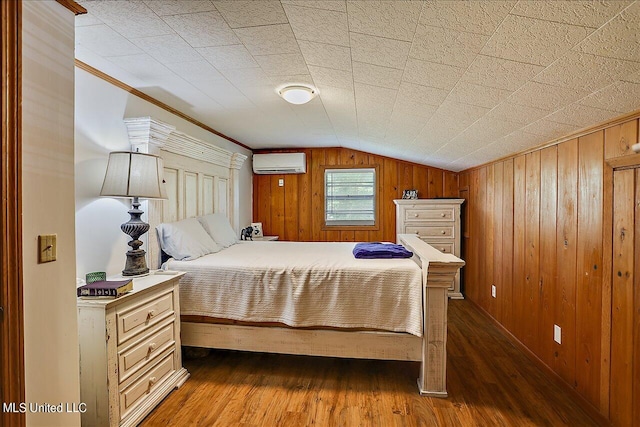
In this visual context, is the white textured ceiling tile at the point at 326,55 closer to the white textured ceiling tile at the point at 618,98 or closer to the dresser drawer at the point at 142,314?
the white textured ceiling tile at the point at 618,98

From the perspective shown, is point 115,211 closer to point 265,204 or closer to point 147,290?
point 147,290

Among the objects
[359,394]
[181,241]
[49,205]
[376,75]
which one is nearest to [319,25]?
[376,75]

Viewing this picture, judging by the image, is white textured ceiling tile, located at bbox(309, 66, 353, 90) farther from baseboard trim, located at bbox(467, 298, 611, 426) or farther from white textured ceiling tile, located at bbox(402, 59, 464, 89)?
baseboard trim, located at bbox(467, 298, 611, 426)

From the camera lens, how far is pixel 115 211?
226 centimetres

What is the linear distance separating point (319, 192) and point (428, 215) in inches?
64.0

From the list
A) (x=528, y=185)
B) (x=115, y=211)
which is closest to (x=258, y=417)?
(x=115, y=211)

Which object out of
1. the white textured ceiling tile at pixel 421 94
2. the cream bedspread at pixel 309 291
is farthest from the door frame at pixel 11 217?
the white textured ceiling tile at pixel 421 94

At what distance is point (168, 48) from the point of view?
1775mm

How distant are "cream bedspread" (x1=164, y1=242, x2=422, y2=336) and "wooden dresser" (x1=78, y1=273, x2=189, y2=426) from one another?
0.28 meters

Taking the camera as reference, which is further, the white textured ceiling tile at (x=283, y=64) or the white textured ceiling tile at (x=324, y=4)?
the white textured ceiling tile at (x=283, y=64)

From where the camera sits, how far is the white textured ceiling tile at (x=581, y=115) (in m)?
1.63

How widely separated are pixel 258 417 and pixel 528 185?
2647mm

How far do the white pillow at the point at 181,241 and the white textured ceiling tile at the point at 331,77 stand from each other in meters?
1.62

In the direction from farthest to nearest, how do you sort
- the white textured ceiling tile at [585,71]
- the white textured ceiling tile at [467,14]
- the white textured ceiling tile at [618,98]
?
the white textured ceiling tile at [618,98], the white textured ceiling tile at [585,71], the white textured ceiling tile at [467,14]
